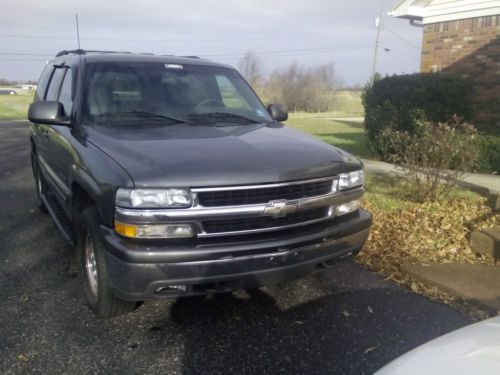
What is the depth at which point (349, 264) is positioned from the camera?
475cm

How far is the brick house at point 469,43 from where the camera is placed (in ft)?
31.6

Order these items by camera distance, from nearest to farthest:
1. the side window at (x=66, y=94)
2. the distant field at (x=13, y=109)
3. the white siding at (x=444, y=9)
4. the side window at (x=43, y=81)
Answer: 1. the side window at (x=66, y=94)
2. the side window at (x=43, y=81)
3. the white siding at (x=444, y=9)
4. the distant field at (x=13, y=109)

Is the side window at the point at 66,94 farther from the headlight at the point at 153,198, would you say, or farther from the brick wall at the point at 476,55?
the brick wall at the point at 476,55

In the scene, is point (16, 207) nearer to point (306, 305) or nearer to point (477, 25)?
point (306, 305)

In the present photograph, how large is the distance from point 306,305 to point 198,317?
2.75 ft

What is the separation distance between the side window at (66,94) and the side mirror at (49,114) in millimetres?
190

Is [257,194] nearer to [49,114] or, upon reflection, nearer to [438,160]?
[49,114]

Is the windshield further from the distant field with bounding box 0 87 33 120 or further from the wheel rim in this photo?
the distant field with bounding box 0 87 33 120

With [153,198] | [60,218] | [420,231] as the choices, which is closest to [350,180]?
[153,198]

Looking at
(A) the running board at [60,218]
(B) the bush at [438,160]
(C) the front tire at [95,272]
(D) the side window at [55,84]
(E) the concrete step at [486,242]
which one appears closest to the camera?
(C) the front tire at [95,272]

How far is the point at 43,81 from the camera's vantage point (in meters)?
6.08

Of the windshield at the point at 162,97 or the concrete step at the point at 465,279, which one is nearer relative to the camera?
the concrete step at the point at 465,279

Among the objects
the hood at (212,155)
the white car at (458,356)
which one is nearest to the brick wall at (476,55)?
the hood at (212,155)

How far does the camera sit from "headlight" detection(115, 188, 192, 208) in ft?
9.31
